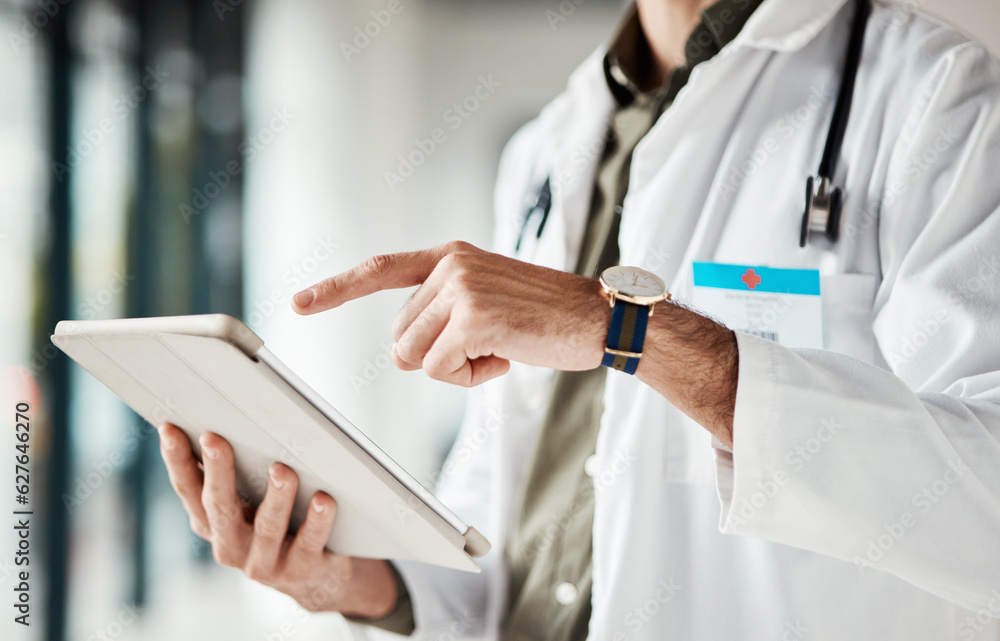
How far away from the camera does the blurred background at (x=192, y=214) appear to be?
6.03ft

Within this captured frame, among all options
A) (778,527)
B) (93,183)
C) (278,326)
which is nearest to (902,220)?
(778,527)

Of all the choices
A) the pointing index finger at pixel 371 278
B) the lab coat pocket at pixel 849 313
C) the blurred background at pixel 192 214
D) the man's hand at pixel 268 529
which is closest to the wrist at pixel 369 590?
the man's hand at pixel 268 529

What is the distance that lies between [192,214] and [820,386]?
2585 mm

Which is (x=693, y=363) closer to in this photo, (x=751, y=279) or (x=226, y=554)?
(x=751, y=279)

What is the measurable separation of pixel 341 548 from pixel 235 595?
2429mm

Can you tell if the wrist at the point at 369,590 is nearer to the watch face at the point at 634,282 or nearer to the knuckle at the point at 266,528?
the knuckle at the point at 266,528

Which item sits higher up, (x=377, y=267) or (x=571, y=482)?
(x=377, y=267)

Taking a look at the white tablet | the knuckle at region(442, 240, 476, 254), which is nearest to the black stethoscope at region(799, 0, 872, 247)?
the knuckle at region(442, 240, 476, 254)

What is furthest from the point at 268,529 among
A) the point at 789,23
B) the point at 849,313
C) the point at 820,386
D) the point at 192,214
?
the point at 192,214

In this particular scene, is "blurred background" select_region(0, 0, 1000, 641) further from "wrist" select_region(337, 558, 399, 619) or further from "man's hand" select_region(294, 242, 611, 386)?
"wrist" select_region(337, 558, 399, 619)

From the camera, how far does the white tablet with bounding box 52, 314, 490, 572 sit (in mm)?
586

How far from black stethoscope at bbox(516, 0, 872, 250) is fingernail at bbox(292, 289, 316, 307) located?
0.69m

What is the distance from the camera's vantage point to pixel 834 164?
0.97 metres

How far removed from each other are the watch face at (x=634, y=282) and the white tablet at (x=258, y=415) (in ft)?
0.97
